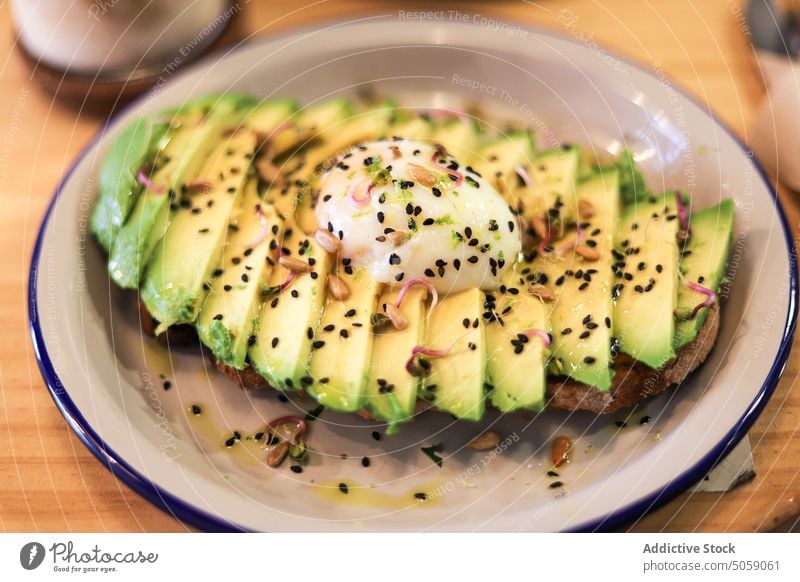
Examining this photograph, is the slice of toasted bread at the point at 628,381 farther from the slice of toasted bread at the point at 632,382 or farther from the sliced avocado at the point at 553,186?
the sliced avocado at the point at 553,186

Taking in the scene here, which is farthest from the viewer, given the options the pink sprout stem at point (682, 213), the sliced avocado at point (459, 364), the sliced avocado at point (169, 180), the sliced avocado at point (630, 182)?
the sliced avocado at point (630, 182)

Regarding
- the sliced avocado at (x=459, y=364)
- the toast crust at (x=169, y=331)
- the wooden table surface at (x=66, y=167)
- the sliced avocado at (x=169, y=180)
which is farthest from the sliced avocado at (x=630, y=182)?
the toast crust at (x=169, y=331)

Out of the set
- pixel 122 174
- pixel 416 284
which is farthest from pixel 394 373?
pixel 122 174

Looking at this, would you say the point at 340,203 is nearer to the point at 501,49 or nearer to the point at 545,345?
the point at 545,345

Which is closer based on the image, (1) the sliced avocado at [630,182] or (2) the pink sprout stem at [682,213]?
(2) the pink sprout stem at [682,213]

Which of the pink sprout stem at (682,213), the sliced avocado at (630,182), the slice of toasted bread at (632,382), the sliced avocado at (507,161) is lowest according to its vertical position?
the slice of toasted bread at (632,382)
